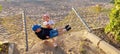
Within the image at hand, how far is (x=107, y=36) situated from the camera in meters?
7.91

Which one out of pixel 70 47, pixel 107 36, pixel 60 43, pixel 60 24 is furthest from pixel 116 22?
pixel 60 24

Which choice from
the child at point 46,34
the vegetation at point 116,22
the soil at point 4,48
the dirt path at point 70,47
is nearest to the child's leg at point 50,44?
the child at point 46,34

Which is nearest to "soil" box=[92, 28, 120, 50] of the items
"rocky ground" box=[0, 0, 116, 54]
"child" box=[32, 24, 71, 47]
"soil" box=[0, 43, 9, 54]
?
"rocky ground" box=[0, 0, 116, 54]

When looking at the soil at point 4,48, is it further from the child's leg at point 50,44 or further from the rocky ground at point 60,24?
the child's leg at point 50,44

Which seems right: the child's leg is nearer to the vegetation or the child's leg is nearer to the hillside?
the hillside

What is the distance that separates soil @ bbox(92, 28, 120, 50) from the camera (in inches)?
298

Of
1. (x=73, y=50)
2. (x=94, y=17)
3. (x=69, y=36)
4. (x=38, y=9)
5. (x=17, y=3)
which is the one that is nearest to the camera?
(x=73, y=50)

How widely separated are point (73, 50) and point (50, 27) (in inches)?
32.2

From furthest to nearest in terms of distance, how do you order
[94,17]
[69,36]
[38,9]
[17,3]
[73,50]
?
[17,3] < [38,9] < [94,17] < [69,36] < [73,50]

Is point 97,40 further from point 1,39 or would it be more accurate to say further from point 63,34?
point 1,39

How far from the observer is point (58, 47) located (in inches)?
296

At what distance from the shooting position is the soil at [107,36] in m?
7.57

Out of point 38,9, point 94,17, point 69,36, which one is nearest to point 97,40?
point 69,36

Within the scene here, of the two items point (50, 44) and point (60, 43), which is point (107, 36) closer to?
point (60, 43)
